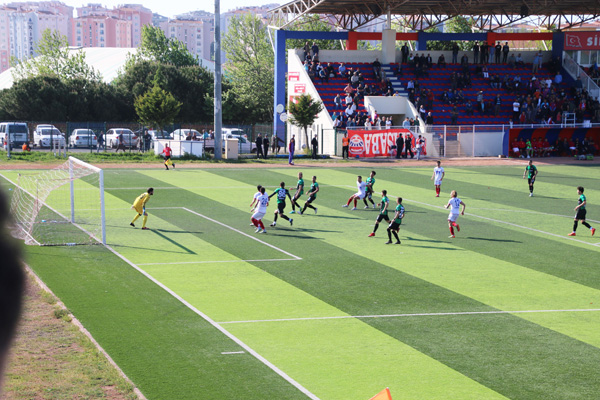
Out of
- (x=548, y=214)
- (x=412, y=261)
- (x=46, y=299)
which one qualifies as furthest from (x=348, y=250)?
(x=548, y=214)

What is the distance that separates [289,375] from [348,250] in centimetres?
1084

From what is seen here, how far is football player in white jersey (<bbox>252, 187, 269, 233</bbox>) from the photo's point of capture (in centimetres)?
2447

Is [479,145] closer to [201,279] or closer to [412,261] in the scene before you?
[412,261]

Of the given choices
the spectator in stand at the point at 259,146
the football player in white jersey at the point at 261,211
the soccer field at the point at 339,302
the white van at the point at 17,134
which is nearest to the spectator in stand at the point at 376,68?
the spectator in stand at the point at 259,146

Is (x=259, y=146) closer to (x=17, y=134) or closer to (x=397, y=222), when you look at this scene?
(x=17, y=134)

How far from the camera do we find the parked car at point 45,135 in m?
54.6

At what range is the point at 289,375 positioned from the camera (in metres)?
12.0

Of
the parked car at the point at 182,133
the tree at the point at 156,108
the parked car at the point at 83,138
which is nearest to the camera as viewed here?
the tree at the point at 156,108

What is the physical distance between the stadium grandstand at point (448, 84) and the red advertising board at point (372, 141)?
4.1 inches

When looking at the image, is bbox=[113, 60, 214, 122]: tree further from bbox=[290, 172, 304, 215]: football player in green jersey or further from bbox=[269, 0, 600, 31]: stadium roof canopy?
bbox=[290, 172, 304, 215]: football player in green jersey

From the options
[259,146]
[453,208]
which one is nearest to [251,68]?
[259,146]

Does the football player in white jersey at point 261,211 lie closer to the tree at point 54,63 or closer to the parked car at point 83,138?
the parked car at point 83,138

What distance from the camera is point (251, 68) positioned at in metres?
84.4

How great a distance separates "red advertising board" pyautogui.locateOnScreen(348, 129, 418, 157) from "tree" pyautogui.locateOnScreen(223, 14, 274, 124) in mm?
32758
